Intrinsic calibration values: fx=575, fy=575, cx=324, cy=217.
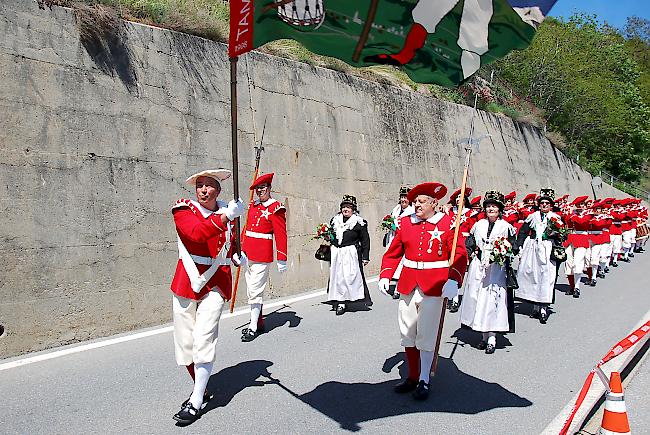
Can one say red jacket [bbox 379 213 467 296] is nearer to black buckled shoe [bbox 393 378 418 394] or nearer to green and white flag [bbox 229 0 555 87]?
black buckled shoe [bbox 393 378 418 394]

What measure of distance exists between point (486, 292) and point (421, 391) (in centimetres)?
248

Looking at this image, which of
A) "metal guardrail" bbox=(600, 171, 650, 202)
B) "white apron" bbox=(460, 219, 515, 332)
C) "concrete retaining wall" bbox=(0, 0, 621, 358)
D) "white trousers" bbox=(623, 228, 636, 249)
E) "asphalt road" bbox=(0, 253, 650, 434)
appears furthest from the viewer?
"metal guardrail" bbox=(600, 171, 650, 202)

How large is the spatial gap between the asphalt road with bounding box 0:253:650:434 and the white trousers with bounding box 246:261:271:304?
1.76 ft

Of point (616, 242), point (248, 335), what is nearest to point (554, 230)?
point (248, 335)

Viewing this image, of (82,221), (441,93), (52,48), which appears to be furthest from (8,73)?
(441,93)

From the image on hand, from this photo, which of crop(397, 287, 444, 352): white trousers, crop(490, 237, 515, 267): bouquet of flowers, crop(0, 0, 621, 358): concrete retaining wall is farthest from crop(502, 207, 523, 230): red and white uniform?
crop(397, 287, 444, 352): white trousers

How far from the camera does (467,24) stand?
509 centimetres

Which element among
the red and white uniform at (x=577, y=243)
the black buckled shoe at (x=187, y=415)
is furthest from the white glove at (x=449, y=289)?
the red and white uniform at (x=577, y=243)

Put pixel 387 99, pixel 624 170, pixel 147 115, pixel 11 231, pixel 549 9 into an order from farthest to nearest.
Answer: pixel 624 170
pixel 387 99
pixel 147 115
pixel 11 231
pixel 549 9

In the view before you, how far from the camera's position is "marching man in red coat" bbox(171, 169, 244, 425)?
190 inches

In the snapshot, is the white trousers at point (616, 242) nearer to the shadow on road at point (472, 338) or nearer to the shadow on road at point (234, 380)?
the shadow on road at point (472, 338)

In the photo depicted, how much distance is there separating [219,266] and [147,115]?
412 cm

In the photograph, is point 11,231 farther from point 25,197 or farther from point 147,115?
point 147,115

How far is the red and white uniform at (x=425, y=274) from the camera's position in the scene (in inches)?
214
